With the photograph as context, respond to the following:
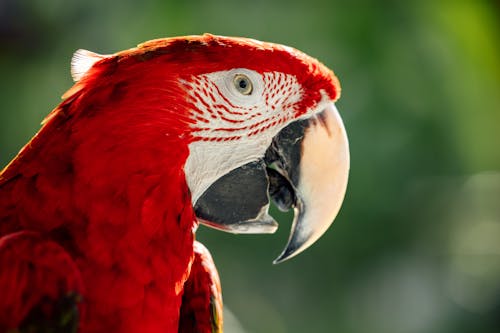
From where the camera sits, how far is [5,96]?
3.45m

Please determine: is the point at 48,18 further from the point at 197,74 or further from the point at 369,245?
the point at 197,74

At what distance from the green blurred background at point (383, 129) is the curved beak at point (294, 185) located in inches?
85.0

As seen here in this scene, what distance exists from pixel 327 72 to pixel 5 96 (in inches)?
109

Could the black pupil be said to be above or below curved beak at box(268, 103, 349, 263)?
above

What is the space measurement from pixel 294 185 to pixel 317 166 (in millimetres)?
48

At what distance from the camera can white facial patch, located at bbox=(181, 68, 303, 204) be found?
102 cm

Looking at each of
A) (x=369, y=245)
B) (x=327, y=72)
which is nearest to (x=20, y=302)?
(x=327, y=72)

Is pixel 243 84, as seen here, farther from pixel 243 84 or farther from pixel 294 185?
pixel 294 185

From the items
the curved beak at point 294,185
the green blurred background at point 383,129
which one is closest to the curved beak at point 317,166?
the curved beak at point 294,185

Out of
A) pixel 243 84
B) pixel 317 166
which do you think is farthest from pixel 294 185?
pixel 243 84

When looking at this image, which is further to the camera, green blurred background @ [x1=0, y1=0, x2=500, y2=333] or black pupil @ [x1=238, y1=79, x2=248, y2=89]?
green blurred background @ [x1=0, y1=0, x2=500, y2=333]

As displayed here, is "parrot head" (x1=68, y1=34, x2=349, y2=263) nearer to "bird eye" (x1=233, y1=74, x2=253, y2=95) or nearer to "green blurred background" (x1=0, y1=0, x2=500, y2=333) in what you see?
"bird eye" (x1=233, y1=74, x2=253, y2=95)

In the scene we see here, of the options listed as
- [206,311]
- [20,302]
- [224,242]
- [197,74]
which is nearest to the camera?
[20,302]

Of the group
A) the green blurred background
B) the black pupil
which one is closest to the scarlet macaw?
the black pupil
